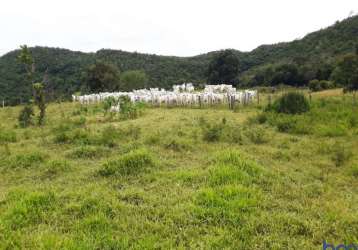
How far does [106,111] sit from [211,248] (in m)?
16.2

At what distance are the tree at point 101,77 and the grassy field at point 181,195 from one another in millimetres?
28344

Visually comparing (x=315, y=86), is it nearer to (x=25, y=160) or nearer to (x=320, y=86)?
(x=320, y=86)

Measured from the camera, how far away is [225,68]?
47500 mm

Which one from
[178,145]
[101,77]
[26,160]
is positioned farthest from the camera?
[101,77]

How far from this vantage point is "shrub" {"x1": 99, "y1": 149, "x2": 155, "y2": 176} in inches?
295

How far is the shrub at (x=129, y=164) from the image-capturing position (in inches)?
295

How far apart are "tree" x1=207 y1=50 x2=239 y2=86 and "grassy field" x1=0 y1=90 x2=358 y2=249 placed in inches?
1474

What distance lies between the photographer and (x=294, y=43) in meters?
57.5

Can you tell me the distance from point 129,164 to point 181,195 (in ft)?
7.04

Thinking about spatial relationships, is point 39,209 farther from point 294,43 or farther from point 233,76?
point 294,43

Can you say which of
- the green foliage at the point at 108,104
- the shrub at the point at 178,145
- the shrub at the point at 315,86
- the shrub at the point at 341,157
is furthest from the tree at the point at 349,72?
the shrub at the point at 178,145

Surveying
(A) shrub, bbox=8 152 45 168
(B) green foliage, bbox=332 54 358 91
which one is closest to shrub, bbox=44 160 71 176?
(A) shrub, bbox=8 152 45 168

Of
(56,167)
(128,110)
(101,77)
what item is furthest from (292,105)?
(101,77)

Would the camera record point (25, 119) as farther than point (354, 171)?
Yes
